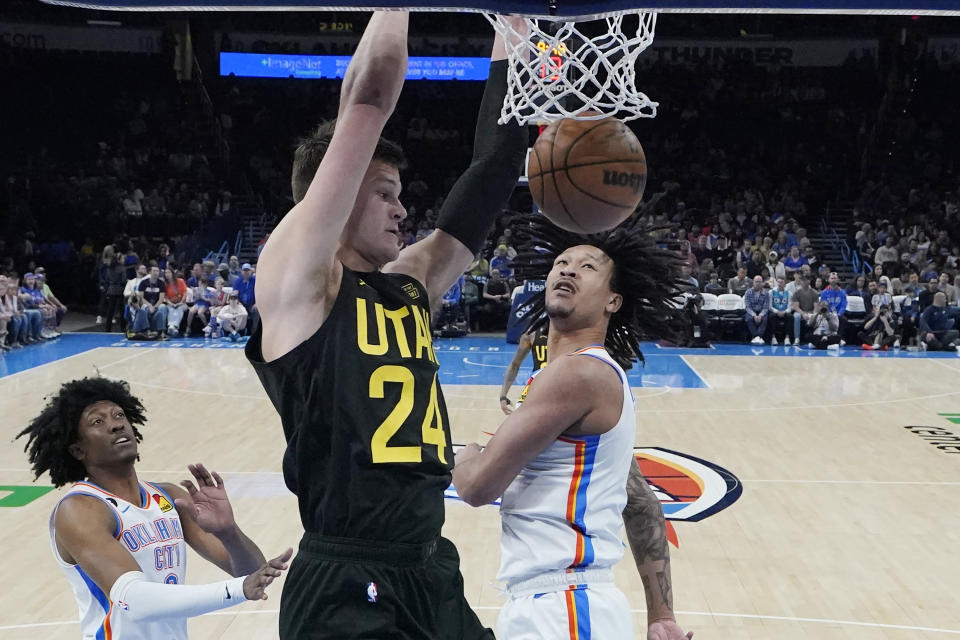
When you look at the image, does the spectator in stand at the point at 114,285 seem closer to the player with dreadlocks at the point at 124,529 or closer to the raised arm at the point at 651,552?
the player with dreadlocks at the point at 124,529

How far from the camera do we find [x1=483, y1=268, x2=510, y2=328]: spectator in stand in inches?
673

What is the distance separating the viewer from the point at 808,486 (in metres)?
7.39

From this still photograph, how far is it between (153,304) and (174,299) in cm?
40

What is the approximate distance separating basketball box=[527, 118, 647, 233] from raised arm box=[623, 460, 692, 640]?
3.03 ft

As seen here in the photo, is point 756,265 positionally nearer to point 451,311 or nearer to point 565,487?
point 451,311

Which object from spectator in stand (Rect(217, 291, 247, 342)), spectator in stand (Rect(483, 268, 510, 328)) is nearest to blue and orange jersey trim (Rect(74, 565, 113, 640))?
spectator in stand (Rect(217, 291, 247, 342))

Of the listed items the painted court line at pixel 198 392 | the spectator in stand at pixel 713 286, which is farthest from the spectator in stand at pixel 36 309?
the spectator in stand at pixel 713 286

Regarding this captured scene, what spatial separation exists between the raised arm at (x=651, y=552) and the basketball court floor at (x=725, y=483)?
1.70 metres

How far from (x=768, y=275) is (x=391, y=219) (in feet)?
51.0

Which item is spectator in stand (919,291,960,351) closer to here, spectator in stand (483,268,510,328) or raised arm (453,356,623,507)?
spectator in stand (483,268,510,328)

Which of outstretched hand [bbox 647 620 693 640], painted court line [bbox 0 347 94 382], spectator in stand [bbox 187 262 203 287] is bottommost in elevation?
painted court line [bbox 0 347 94 382]

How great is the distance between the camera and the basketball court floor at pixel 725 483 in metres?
4.98

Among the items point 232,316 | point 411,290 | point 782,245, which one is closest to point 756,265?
point 782,245

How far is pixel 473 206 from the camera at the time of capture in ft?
8.64
